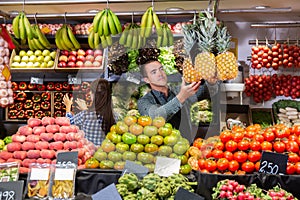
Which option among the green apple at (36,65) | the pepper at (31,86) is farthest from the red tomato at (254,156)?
the pepper at (31,86)

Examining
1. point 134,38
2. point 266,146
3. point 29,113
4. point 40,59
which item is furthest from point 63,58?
point 266,146

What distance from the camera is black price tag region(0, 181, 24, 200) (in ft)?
7.72

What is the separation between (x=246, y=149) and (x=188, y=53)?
0.93 meters

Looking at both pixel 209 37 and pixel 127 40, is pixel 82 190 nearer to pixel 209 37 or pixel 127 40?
pixel 209 37

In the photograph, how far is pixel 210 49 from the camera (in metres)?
3.13

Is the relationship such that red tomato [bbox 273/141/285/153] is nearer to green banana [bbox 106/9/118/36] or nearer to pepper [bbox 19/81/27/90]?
green banana [bbox 106/9/118/36]

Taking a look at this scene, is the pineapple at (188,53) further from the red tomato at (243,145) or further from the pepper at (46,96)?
the pepper at (46,96)

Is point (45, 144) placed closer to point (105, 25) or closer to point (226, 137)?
point (226, 137)

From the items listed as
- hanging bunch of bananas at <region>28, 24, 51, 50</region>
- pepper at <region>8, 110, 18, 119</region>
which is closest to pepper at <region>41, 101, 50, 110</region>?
pepper at <region>8, 110, 18, 119</region>

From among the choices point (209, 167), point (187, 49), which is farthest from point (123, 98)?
point (209, 167)

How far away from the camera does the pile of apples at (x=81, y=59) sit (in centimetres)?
601

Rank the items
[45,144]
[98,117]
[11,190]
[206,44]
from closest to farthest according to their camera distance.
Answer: [11,190], [45,144], [206,44], [98,117]

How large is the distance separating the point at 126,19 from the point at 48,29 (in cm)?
118

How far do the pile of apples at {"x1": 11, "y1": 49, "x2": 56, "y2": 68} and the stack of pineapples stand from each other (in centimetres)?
348
